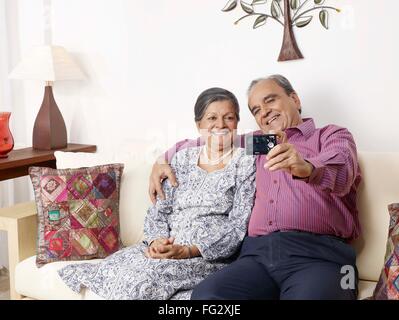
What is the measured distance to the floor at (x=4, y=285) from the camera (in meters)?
2.89

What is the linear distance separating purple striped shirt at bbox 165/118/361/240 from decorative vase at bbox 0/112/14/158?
1420mm

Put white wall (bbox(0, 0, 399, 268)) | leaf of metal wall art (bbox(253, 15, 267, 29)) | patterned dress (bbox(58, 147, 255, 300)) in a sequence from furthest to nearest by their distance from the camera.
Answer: leaf of metal wall art (bbox(253, 15, 267, 29))
white wall (bbox(0, 0, 399, 268))
patterned dress (bbox(58, 147, 255, 300))

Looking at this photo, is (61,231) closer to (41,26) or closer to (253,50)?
(253,50)

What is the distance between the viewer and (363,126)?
2.33 metres

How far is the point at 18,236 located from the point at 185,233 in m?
0.73

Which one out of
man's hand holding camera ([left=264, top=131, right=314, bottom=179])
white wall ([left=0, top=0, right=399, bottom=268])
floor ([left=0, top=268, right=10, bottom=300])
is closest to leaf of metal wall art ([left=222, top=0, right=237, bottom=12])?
white wall ([left=0, top=0, right=399, bottom=268])

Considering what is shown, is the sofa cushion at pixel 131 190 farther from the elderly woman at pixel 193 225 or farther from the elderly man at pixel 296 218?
the elderly man at pixel 296 218

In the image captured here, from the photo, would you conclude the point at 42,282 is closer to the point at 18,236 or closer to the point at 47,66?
the point at 18,236

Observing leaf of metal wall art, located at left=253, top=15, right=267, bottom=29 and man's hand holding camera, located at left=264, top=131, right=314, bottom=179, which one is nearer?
man's hand holding camera, located at left=264, top=131, right=314, bottom=179

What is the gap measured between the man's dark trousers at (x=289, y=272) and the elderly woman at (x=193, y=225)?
0.11 meters

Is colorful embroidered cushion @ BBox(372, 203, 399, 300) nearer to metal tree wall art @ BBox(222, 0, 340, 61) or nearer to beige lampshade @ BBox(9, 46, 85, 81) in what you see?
metal tree wall art @ BBox(222, 0, 340, 61)

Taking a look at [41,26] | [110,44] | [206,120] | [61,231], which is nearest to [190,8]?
[110,44]

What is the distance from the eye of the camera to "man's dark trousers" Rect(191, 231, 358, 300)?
1.68m

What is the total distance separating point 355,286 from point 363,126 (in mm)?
800
